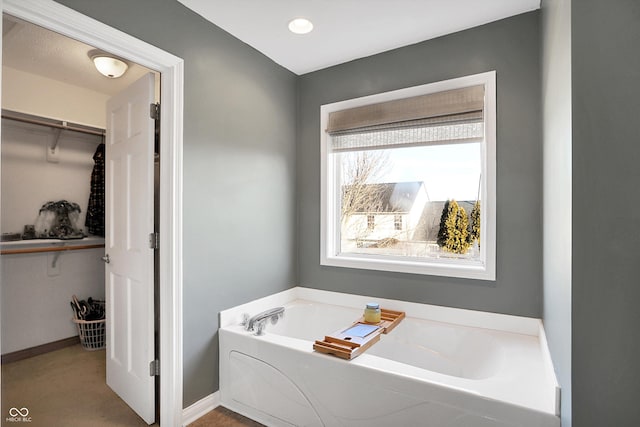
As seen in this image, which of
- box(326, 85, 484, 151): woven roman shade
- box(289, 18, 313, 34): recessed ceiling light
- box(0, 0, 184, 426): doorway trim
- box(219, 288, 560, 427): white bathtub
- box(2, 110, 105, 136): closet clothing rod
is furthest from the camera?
box(2, 110, 105, 136): closet clothing rod

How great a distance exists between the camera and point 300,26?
2207mm

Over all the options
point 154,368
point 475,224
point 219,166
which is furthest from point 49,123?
point 475,224

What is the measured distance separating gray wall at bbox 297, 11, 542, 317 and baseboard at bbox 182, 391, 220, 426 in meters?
1.26

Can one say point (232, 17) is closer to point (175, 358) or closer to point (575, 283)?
point (175, 358)

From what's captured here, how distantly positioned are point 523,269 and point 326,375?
1.38m

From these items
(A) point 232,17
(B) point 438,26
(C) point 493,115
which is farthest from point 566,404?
(A) point 232,17

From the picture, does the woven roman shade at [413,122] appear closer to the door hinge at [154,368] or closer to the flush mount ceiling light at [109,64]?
the flush mount ceiling light at [109,64]

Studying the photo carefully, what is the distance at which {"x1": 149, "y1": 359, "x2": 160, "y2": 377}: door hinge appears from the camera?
1981 millimetres

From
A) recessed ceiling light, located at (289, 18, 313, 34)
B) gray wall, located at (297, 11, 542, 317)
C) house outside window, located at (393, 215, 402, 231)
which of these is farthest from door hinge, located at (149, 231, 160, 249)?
house outside window, located at (393, 215, 402, 231)

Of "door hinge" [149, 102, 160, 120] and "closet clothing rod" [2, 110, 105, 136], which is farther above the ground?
"closet clothing rod" [2, 110, 105, 136]

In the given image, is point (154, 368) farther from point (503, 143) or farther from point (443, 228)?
point (503, 143)

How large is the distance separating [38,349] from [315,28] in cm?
360

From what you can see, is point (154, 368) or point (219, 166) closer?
point (154, 368)

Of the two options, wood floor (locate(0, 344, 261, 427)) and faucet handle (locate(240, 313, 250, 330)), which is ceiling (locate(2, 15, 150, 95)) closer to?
faucet handle (locate(240, 313, 250, 330))
